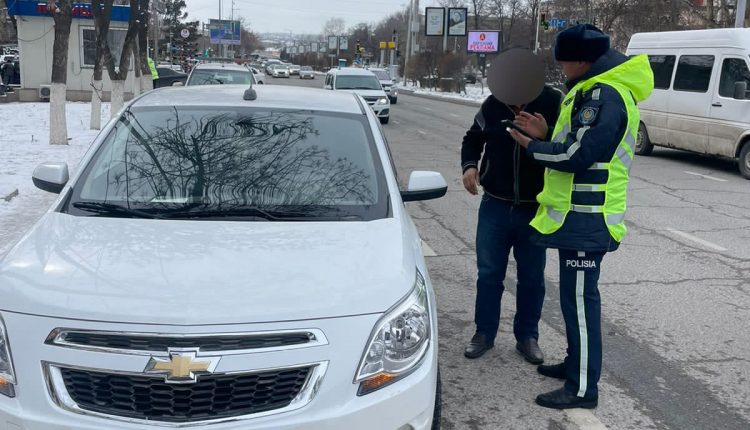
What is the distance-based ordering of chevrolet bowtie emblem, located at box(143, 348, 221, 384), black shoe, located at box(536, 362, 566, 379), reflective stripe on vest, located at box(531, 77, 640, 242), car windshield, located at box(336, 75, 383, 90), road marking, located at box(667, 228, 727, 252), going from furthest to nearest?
car windshield, located at box(336, 75, 383, 90) < road marking, located at box(667, 228, 727, 252) < black shoe, located at box(536, 362, 566, 379) < reflective stripe on vest, located at box(531, 77, 640, 242) < chevrolet bowtie emblem, located at box(143, 348, 221, 384)

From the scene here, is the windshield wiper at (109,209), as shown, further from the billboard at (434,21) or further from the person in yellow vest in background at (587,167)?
the billboard at (434,21)

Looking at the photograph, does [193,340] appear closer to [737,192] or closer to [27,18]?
[737,192]

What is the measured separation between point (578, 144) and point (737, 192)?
897 centimetres

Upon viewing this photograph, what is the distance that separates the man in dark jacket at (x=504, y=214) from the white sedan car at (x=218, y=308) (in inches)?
35.0

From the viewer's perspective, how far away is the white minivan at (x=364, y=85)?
21.6 metres

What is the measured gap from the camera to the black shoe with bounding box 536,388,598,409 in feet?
13.0

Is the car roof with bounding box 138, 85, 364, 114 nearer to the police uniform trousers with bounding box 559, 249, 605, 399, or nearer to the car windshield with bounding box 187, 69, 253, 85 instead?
the police uniform trousers with bounding box 559, 249, 605, 399

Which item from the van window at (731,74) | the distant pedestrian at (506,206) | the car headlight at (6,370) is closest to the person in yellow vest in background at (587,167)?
the distant pedestrian at (506,206)

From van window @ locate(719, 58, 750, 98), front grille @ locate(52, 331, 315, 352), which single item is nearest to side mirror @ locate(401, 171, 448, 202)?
front grille @ locate(52, 331, 315, 352)

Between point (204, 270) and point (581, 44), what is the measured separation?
2.19 meters

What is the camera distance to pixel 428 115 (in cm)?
2677

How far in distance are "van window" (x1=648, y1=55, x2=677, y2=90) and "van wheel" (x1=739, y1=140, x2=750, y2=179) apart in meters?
2.32

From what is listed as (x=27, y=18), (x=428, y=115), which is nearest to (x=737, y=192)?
(x=428, y=115)

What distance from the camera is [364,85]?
2255 cm
